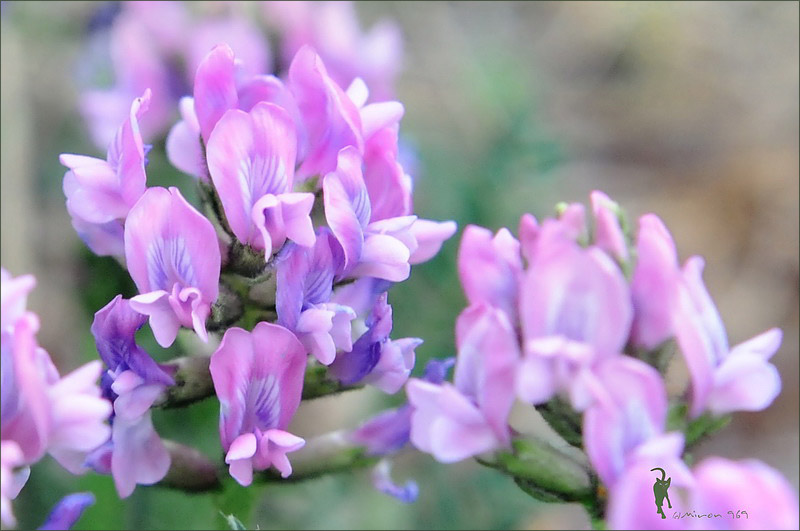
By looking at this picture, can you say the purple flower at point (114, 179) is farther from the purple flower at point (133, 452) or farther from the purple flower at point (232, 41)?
the purple flower at point (232, 41)

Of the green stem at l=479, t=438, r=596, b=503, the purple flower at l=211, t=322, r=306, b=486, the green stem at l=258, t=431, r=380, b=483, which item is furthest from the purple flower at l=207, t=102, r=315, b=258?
the green stem at l=258, t=431, r=380, b=483

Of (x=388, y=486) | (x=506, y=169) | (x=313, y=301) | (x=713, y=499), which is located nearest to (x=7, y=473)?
(x=313, y=301)

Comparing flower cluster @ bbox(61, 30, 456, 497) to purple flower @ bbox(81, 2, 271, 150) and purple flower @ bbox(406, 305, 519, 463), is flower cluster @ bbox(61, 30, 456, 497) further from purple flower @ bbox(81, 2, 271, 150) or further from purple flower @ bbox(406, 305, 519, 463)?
purple flower @ bbox(81, 2, 271, 150)

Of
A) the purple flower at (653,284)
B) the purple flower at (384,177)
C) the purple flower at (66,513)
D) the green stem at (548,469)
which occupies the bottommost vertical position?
the purple flower at (66,513)

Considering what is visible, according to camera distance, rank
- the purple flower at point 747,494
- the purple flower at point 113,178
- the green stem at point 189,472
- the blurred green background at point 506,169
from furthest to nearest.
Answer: the blurred green background at point 506,169, the green stem at point 189,472, the purple flower at point 113,178, the purple flower at point 747,494

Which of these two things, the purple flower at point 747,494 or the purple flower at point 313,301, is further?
the purple flower at point 313,301

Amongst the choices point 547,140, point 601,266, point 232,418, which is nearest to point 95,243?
point 232,418

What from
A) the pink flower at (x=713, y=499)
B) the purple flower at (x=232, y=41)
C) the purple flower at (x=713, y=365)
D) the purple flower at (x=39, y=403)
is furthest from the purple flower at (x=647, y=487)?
the purple flower at (x=232, y=41)

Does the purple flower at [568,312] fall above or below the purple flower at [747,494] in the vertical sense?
above
